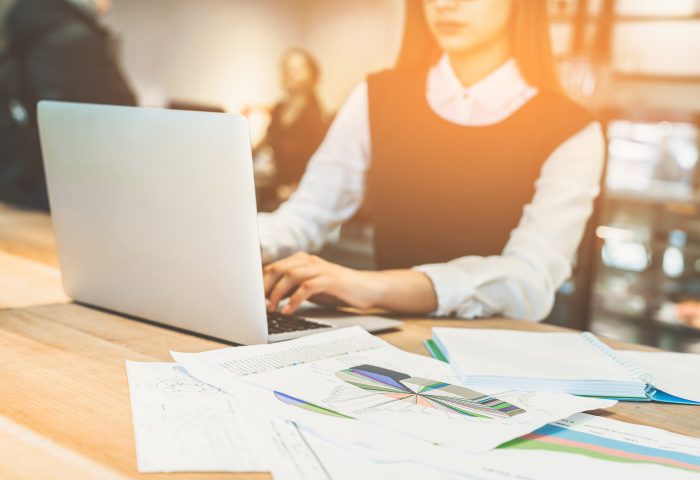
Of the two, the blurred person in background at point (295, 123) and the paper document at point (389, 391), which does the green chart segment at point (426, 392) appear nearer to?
the paper document at point (389, 391)

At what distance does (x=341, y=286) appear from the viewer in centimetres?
121

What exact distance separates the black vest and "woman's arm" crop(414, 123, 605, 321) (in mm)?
176

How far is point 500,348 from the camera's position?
1027 mm

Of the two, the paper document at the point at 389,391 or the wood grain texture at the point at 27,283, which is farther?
the wood grain texture at the point at 27,283

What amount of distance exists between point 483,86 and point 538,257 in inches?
25.7

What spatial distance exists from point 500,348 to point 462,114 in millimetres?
1085

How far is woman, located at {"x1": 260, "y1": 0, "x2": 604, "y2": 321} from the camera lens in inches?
67.1

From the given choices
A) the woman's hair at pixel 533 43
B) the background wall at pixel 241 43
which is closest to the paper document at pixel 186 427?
the woman's hair at pixel 533 43

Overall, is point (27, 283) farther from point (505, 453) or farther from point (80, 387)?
point (505, 453)

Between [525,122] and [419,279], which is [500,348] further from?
[525,122]

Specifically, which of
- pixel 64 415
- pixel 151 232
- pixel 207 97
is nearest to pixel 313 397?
pixel 64 415

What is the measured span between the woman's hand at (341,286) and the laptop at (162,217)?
4 cm

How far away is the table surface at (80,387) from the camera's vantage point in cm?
→ 64

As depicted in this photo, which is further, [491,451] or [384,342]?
[384,342]
